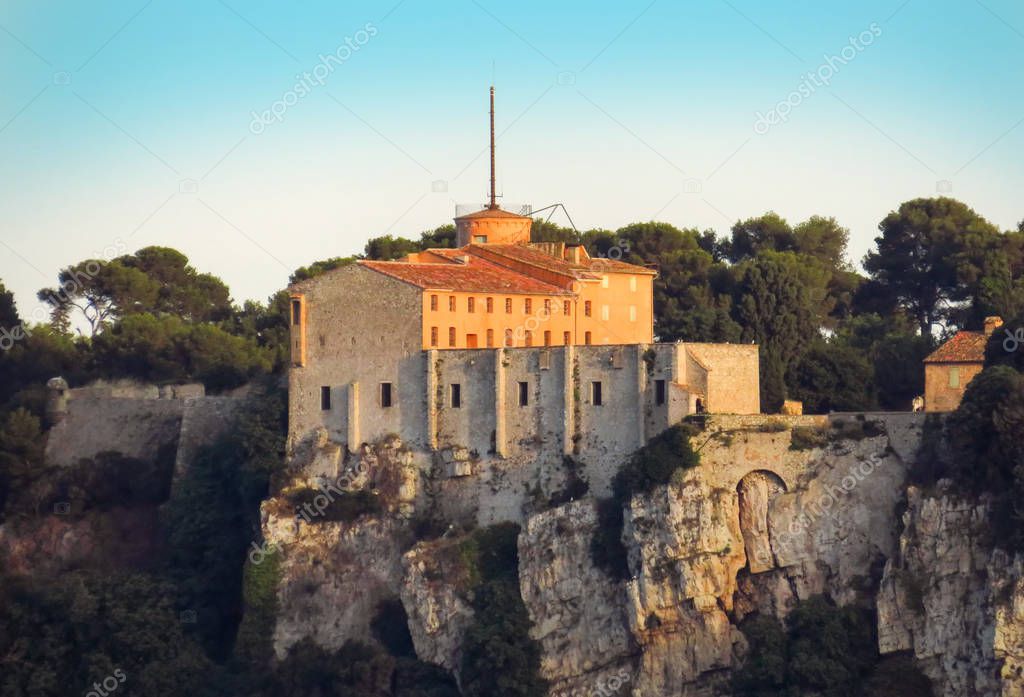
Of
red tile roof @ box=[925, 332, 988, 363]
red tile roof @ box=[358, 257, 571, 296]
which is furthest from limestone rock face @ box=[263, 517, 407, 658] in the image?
red tile roof @ box=[925, 332, 988, 363]

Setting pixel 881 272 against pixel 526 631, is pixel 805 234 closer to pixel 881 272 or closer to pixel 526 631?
pixel 881 272

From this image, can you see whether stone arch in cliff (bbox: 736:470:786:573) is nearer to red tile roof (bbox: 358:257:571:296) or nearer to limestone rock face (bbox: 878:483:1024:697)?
limestone rock face (bbox: 878:483:1024:697)

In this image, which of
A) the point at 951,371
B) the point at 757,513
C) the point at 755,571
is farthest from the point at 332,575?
the point at 951,371

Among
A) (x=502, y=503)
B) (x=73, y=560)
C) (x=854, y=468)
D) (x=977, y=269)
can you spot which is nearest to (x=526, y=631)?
(x=502, y=503)

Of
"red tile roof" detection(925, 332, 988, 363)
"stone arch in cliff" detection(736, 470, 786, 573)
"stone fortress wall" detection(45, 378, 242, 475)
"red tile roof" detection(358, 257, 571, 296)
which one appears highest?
"red tile roof" detection(358, 257, 571, 296)

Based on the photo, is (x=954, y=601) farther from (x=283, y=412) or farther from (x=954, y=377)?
(x=283, y=412)

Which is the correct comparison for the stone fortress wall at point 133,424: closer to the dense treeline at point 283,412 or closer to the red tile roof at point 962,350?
the dense treeline at point 283,412

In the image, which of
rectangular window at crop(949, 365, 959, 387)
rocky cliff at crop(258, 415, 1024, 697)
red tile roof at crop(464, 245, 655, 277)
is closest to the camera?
rocky cliff at crop(258, 415, 1024, 697)
